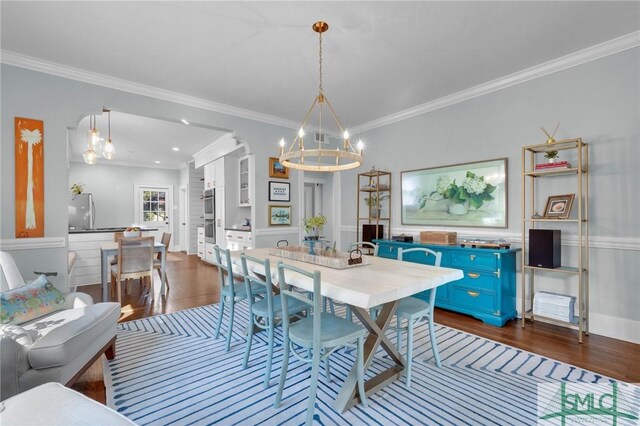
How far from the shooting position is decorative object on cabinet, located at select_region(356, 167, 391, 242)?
15.8 feet

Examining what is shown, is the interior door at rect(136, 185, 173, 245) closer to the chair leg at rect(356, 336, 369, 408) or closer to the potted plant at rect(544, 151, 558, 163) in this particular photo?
the chair leg at rect(356, 336, 369, 408)

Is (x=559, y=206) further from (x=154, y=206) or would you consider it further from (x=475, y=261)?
(x=154, y=206)

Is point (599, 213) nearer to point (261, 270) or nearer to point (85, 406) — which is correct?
point (261, 270)

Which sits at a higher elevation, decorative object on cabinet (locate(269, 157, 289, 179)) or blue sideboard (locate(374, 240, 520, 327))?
decorative object on cabinet (locate(269, 157, 289, 179))

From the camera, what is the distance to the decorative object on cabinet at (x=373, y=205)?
15.8 ft

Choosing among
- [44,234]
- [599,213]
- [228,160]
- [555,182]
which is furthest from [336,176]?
[44,234]

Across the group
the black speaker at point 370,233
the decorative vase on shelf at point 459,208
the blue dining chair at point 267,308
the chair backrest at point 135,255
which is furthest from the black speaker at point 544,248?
the chair backrest at point 135,255

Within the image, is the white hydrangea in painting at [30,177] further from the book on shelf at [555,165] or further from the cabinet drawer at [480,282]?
the book on shelf at [555,165]

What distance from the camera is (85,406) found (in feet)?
3.84

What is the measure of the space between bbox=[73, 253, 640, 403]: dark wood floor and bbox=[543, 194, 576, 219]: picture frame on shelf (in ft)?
3.80

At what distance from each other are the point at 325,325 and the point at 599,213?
116 inches

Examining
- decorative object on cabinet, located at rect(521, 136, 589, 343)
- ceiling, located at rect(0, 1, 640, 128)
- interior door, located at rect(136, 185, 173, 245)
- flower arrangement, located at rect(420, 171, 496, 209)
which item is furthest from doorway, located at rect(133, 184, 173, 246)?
decorative object on cabinet, located at rect(521, 136, 589, 343)

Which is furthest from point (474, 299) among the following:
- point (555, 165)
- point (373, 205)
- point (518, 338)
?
point (373, 205)

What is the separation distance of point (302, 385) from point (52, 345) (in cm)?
151
